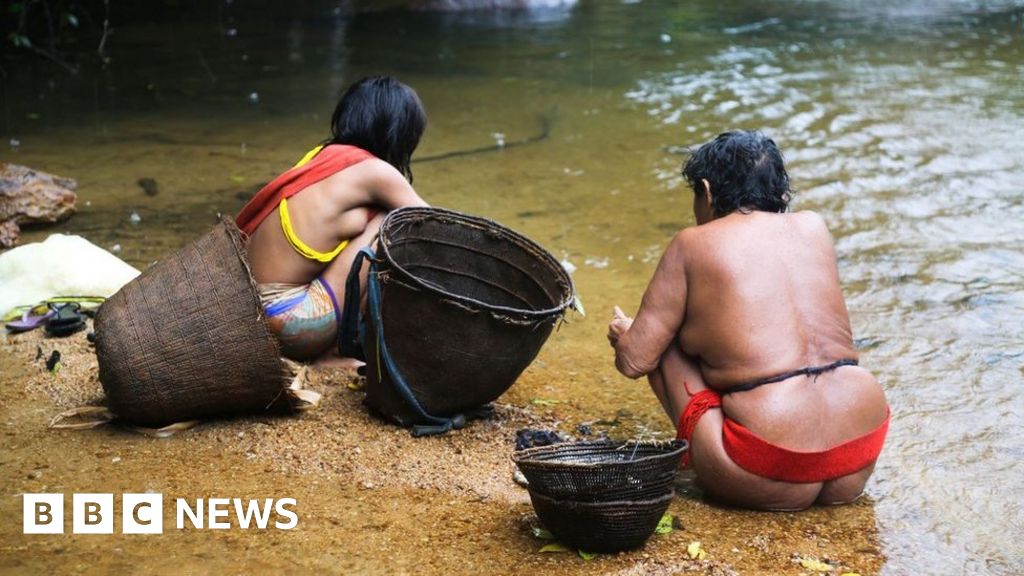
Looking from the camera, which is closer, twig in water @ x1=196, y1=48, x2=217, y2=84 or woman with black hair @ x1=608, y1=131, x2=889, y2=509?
woman with black hair @ x1=608, y1=131, x2=889, y2=509

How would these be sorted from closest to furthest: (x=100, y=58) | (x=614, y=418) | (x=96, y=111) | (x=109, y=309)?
(x=109, y=309) < (x=614, y=418) < (x=96, y=111) < (x=100, y=58)

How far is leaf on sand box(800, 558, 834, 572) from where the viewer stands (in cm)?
336

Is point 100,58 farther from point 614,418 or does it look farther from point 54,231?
point 614,418

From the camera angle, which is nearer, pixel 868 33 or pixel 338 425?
pixel 338 425

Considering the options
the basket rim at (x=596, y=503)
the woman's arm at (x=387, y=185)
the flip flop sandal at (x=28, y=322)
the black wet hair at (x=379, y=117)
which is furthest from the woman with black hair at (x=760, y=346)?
the flip flop sandal at (x=28, y=322)

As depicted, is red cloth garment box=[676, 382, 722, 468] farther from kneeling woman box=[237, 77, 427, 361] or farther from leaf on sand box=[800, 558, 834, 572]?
kneeling woman box=[237, 77, 427, 361]

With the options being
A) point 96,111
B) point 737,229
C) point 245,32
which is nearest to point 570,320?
point 737,229

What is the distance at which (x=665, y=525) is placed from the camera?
3.61 m

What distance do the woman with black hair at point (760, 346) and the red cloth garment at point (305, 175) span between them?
1.54 meters

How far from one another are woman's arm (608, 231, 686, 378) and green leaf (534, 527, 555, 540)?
0.65 metres

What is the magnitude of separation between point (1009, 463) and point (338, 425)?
8.44 ft

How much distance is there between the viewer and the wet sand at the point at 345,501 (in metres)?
3.33

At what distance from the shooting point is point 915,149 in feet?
27.9

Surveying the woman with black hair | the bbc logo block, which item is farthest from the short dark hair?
the bbc logo block
